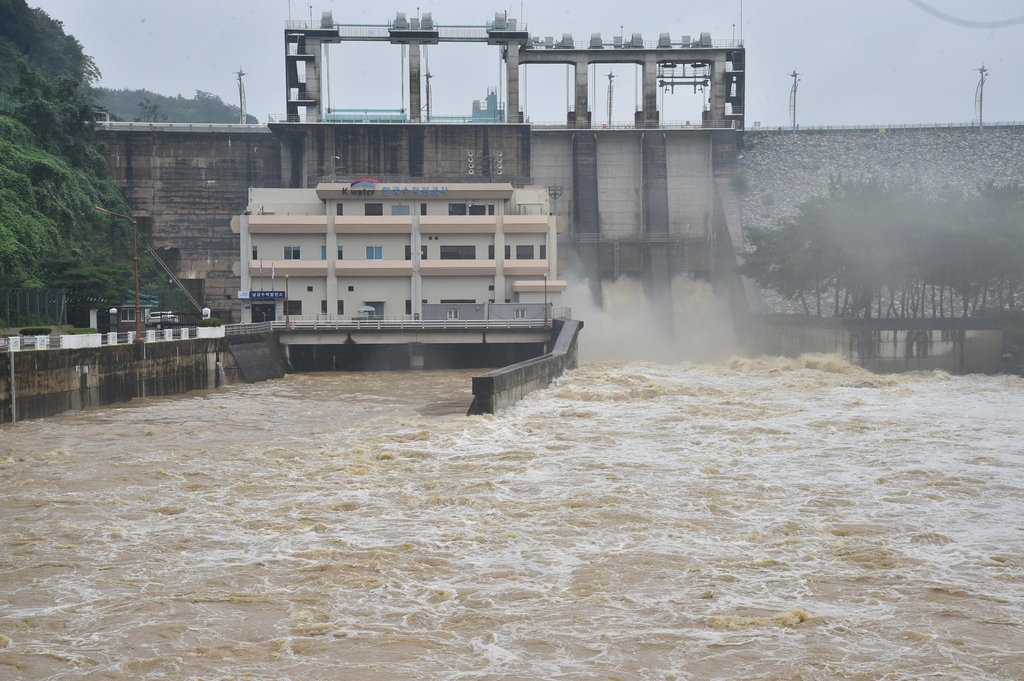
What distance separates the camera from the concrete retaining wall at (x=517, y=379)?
25.4m

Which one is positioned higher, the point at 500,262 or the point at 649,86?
the point at 649,86

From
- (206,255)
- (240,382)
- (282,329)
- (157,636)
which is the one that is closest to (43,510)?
(157,636)

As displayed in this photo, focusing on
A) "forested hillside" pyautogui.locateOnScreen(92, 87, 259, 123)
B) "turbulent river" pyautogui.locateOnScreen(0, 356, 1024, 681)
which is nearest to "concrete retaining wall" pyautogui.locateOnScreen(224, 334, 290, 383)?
"turbulent river" pyautogui.locateOnScreen(0, 356, 1024, 681)

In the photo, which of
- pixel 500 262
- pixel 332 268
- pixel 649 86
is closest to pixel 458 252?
pixel 500 262

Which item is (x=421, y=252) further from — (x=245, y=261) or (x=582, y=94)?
Answer: (x=582, y=94)

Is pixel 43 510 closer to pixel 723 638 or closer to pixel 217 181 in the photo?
pixel 723 638

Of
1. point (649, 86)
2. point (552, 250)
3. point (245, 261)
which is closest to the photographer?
point (245, 261)

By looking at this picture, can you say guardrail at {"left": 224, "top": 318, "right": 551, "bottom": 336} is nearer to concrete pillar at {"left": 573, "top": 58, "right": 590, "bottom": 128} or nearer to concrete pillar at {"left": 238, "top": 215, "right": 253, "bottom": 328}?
concrete pillar at {"left": 238, "top": 215, "right": 253, "bottom": 328}

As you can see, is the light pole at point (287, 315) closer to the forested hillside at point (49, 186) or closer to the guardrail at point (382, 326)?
the guardrail at point (382, 326)

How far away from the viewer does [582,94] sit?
66312 millimetres

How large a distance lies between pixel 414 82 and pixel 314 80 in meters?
6.80

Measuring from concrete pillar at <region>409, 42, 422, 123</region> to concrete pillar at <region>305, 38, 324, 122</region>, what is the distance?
6168 mm

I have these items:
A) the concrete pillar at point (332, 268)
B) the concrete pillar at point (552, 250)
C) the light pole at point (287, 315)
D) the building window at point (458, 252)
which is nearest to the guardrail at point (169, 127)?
the concrete pillar at point (332, 268)

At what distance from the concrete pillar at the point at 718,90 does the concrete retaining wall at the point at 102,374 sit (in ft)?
137
